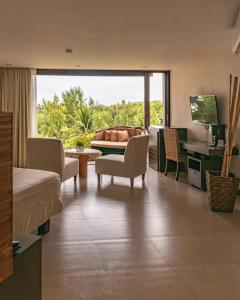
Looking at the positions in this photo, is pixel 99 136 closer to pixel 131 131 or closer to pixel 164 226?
pixel 131 131

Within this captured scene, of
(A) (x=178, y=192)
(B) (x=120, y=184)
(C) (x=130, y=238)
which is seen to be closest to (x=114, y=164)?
(B) (x=120, y=184)

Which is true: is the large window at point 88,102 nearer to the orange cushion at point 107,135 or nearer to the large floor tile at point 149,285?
the orange cushion at point 107,135

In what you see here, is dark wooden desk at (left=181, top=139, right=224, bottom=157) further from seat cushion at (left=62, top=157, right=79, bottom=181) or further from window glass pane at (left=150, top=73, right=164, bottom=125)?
window glass pane at (left=150, top=73, right=164, bottom=125)

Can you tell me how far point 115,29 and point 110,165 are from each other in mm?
2541

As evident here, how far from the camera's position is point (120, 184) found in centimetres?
625

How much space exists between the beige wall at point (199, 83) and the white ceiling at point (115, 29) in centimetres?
33

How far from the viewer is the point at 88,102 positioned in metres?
9.20

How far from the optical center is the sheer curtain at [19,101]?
813cm

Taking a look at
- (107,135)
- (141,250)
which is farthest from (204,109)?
(141,250)

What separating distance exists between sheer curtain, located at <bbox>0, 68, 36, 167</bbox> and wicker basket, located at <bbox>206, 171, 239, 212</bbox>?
16.4 ft

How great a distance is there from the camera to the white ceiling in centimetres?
329

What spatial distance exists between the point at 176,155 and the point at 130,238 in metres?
3.28

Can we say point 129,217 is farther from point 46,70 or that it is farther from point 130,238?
point 46,70

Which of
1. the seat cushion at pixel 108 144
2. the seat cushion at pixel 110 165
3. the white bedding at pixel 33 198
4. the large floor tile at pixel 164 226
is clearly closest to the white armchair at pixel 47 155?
the seat cushion at pixel 110 165
